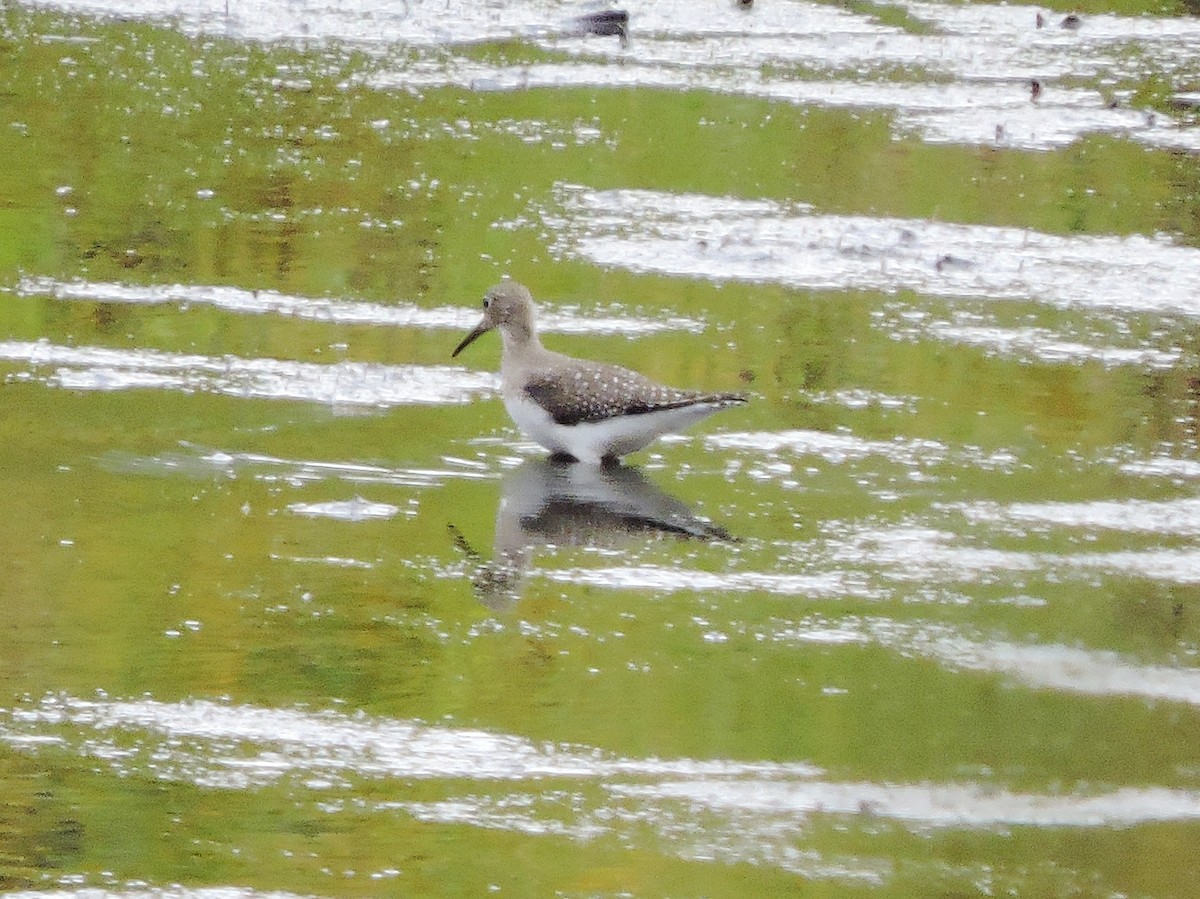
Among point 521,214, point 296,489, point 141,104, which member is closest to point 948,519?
point 296,489

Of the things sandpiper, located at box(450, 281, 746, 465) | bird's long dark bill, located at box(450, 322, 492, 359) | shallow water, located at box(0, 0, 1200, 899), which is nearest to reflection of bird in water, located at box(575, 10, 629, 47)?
shallow water, located at box(0, 0, 1200, 899)

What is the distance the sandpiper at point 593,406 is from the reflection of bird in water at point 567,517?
0.11 m

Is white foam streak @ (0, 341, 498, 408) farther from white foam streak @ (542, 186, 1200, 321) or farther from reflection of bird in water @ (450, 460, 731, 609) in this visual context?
white foam streak @ (542, 186, 1200, 321)

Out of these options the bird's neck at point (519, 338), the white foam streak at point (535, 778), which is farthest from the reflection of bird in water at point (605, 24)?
the white foam streak at point (535, 778)

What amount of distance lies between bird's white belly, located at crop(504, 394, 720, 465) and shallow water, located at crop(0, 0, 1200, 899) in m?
0.11

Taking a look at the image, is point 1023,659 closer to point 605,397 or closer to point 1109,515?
point 1109,515

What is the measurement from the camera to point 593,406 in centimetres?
952

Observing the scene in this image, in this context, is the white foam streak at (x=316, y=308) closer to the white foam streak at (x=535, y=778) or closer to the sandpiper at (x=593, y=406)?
the sandpiper at (x=593, y=406)

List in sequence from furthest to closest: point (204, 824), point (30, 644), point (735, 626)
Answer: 1. point (735, 626)
2. point (30, 644)
3. point (204, 824)

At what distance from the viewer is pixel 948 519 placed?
8992mm

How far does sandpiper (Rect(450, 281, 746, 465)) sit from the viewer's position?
31.1 feet

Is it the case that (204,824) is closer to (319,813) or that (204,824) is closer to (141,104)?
(319,813)

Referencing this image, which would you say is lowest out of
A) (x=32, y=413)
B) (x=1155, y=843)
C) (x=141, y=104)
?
(x=1155, y=843)

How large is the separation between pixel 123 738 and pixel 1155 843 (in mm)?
2792
